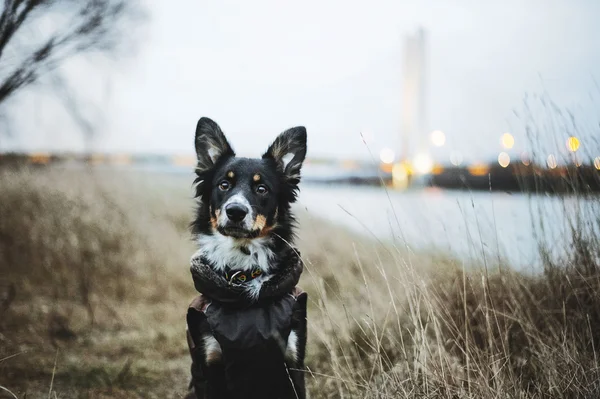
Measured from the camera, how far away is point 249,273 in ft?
11.2

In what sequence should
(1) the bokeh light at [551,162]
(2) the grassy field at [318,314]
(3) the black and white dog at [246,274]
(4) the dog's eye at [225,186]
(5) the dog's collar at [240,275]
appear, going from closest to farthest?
1. (3) the black and white dog at [246,274]
2. (2) the grassy field at [318,314]
3. (5) the dog's collar at [240,275]
4. (4) the dog's eye at [225,186]
5. (1) the bokeh light at [551,162]

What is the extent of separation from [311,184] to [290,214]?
1154 inches

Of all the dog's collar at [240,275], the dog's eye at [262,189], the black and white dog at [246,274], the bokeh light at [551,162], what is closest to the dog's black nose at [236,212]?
the black and white dog at [246,274]

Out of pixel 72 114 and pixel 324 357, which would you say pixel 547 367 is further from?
pixel 72 114

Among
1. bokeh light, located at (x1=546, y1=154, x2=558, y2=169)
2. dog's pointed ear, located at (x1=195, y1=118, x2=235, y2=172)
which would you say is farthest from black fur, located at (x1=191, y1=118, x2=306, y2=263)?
bokeh light, located at (x1=546, y1=154, x2=558, y2=169)

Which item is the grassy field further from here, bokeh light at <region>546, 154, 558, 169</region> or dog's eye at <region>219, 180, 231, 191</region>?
dog's eye at <region>219, 180, 231, 191</region>

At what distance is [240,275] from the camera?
3.38 m

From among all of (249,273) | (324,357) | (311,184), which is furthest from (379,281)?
(311,184)

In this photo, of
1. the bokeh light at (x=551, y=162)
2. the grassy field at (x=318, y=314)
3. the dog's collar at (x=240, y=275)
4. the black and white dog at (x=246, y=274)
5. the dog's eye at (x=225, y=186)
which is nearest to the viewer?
the black and white dog at (x=246, y=274)

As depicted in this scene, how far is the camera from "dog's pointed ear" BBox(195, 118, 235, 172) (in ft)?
11.8

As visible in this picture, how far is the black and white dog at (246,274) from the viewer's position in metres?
3.07

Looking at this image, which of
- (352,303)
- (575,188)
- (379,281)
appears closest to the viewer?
(575,188)

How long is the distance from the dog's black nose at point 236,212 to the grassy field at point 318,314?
1.98 ft

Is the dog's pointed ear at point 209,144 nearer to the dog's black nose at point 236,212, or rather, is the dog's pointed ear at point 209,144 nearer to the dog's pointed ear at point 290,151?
the dog's pointed ear at point 290,151
